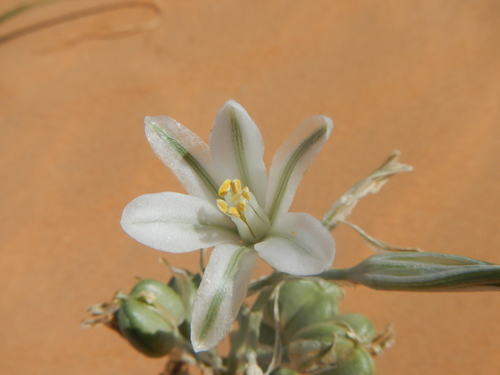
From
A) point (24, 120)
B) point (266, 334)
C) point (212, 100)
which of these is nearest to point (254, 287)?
point (266, 334)

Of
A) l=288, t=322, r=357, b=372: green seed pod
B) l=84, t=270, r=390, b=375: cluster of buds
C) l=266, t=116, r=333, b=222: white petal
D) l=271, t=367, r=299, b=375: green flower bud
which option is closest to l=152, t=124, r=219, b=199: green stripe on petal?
l=266, t=116, r=333, b=222: white petal

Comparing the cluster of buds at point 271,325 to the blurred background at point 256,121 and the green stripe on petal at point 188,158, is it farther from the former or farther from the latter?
the blurred background at point 256,121

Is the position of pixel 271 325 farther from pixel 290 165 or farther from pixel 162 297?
pixel 290 165

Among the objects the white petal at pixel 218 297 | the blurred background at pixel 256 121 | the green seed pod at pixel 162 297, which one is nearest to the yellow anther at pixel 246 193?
the white petal at pixel 218 297

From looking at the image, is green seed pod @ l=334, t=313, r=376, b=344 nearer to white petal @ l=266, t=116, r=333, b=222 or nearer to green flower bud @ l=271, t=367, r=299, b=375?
green flower bud @ l=271, t=367, r=299, b=375

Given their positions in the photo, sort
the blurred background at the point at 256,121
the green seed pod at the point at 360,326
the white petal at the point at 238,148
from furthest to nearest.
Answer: the blurred background at the point at 256,121, the green seed pod at the point at 360,326, the white petal at the point at 238,148

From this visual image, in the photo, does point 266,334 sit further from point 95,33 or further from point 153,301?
point 95,33
